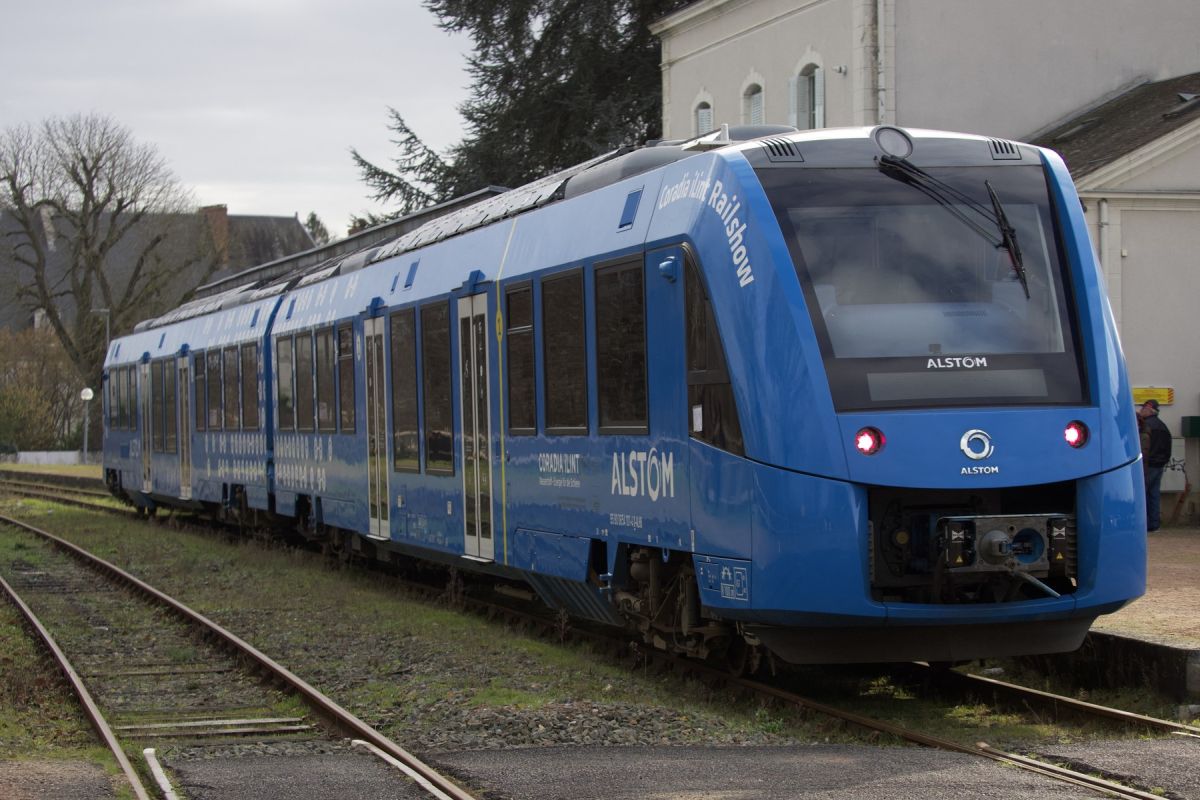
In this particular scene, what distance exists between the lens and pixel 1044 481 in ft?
27.9

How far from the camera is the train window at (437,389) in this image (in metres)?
13.6

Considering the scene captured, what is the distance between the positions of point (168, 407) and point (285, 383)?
7.22 meters

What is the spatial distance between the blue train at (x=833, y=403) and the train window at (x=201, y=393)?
12948mm

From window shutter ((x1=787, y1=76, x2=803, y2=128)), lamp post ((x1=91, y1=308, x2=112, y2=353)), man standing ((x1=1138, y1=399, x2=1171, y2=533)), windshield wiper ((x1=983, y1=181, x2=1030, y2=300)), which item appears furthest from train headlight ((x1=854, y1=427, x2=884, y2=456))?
lamp post ((x1=91, y1=308, x2=112, y2=353))

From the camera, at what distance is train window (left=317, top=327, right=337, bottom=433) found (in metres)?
17.4

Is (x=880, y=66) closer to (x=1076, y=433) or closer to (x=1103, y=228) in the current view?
(x=1103, y=228)

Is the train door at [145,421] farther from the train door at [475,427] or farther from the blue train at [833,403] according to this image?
the blue train at [833,403]

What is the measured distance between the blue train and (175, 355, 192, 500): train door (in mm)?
14114

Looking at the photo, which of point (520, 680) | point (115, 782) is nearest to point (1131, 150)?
point (520, 680)

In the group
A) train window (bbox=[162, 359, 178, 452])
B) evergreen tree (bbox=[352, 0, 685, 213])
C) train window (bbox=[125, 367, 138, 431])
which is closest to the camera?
train window (bbox=[162, 359, 178, 452])

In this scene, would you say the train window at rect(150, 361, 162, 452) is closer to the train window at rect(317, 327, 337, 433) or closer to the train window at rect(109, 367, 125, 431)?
the train window at rect(109, 367, 125, 431)

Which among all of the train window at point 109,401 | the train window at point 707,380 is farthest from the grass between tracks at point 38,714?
the train window at point 109,401

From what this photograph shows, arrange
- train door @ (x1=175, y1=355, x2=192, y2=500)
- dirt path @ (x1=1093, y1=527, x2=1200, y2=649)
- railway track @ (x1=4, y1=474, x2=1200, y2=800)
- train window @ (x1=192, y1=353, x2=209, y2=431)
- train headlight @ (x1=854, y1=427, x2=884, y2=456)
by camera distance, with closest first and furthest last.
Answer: railway track @ (x1=4, y1=474, x2=1200, y2=800) < train headlight @ (x1=854, y1=427, x2=884, y2=456) < dirt path @ (x1=1093, y1=527, x2=1200, y2=649) < train window @ (x1=192, y1=353, x2=209, y2=431) < train door @ (x1=175, y1=355, x2=192, y2=500)

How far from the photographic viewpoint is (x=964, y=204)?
916cm
